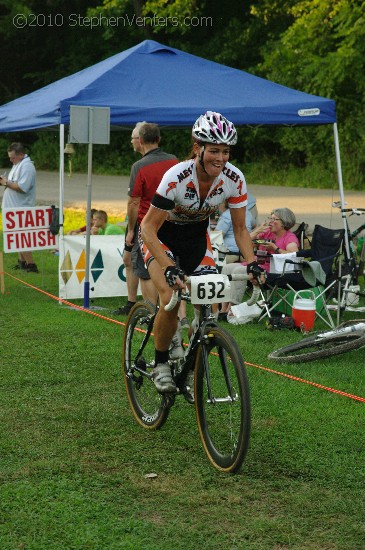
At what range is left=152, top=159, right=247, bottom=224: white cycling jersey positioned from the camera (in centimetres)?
521

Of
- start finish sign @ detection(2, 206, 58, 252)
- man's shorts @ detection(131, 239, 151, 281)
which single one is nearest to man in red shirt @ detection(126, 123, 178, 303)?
man's shorts @ detection(131, 239, 151, 281)

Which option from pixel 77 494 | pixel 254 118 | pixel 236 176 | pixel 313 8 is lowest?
pixel 77 494

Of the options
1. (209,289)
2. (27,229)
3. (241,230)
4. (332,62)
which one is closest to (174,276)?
(209,289)

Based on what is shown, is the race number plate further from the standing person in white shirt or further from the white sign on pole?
the standing person in white shirt

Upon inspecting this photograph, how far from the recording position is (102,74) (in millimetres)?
11641

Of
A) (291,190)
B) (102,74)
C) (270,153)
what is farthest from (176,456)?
(270,153)

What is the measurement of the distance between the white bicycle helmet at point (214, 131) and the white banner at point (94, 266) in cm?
635

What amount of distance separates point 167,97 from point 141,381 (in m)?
6.06

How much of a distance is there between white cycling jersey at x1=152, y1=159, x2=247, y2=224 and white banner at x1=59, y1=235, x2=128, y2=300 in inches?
235

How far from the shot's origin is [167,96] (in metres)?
11.5

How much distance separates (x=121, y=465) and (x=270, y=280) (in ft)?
15.6

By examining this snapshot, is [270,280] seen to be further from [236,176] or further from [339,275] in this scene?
[236,176]

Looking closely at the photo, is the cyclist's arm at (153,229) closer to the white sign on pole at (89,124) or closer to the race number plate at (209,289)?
the race number plate at (209,289)

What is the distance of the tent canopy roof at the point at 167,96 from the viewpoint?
11.0 m
